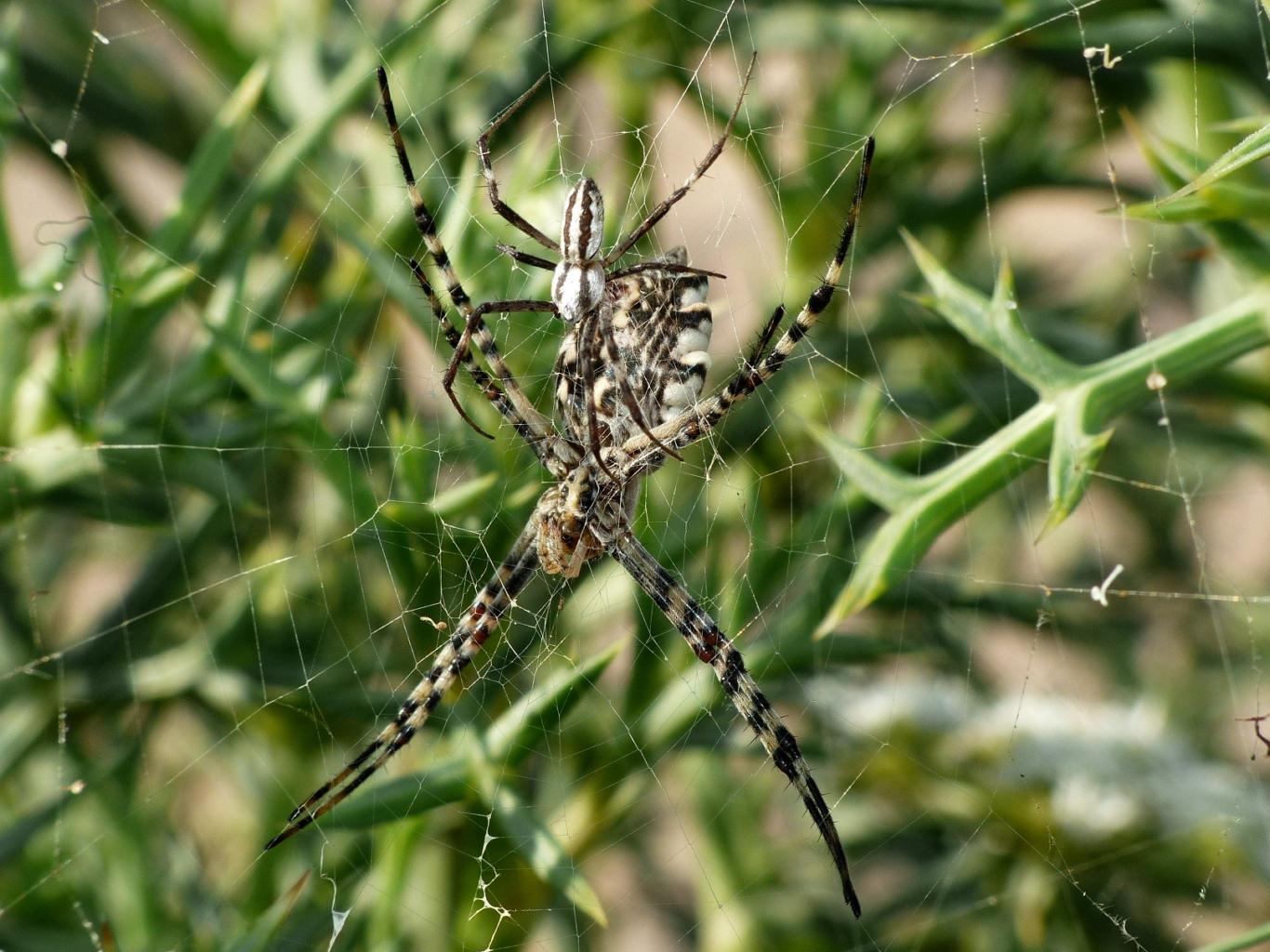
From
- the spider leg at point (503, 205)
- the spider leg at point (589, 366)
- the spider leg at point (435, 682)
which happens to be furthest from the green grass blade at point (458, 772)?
the spider leg at point (503, 205)

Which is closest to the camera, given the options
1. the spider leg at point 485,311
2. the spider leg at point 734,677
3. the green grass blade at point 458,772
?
the green grass blade at point 458,772

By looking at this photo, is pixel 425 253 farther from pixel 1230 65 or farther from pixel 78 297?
pixel 1230 65

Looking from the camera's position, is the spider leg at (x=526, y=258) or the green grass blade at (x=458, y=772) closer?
the green grass blade at (x=458, y=772)

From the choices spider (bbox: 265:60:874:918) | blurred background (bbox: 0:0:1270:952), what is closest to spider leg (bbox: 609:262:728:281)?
spider (bbox: 265:60:874:918)

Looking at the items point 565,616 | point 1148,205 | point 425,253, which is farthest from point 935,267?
point 565,616

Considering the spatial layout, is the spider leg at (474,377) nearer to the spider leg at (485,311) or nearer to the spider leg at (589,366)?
the spider leg at (485,311)

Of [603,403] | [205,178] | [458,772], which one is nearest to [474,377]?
[603,403]

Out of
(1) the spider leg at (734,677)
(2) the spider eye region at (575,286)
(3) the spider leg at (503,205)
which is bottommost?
(1) the spider leg at (734,677)
